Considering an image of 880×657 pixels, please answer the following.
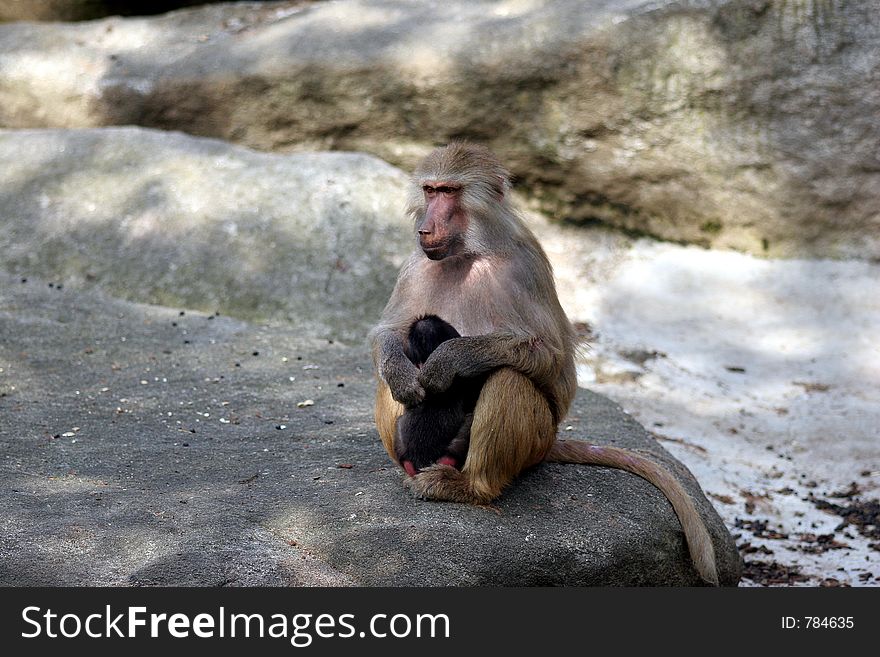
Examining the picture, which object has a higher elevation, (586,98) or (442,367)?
(442,367)

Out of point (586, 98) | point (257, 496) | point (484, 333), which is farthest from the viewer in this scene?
point (586, 98)

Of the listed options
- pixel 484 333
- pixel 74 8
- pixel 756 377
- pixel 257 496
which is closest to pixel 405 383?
pixel 484 333

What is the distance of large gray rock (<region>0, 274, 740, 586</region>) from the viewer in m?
4.45

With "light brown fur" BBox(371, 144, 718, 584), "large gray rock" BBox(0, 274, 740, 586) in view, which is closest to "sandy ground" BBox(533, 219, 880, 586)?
"large gray rock" BBox(0, 274, 740, 586)

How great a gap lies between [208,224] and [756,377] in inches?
184

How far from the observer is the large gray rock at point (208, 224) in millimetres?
8945

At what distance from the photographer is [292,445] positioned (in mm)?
5883

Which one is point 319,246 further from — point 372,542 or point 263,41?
point 372,542

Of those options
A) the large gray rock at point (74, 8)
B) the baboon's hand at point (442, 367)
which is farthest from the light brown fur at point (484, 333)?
the large gray rock at point (74, 8)

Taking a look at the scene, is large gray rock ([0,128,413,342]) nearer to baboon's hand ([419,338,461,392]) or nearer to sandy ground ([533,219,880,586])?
sandy ground ([533,219,880,586])

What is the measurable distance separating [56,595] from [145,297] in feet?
16.5

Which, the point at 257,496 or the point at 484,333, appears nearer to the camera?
the point at 484,333

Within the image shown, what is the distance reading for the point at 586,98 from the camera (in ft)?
34.2

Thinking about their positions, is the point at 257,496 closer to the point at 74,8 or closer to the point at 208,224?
the point at 208,224
